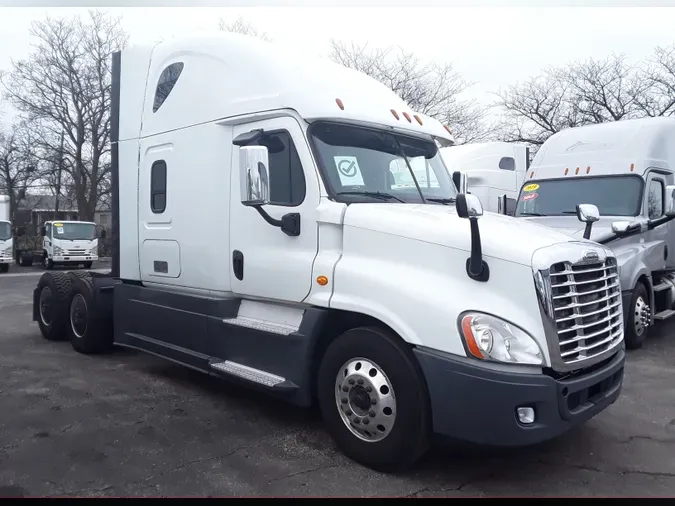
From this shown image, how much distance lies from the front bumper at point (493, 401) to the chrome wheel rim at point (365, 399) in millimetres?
350

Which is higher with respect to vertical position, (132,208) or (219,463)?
(132,208)

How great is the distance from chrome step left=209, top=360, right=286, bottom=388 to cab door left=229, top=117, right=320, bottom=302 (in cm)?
62

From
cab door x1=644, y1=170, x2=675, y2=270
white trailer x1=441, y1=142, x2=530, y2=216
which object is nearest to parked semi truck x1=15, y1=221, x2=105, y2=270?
white trailer x1=441, y1=142, x2=530, y2=216

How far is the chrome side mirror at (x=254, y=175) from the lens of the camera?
4.34 meters

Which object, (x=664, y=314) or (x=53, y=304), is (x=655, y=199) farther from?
(x=53, y=304)

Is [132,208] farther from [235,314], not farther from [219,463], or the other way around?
[219,463]

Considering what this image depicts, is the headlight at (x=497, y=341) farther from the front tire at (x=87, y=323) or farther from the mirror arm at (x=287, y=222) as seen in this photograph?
the front tire at (x=87, y=323)

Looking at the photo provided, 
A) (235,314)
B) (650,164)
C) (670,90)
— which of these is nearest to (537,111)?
(670,90)

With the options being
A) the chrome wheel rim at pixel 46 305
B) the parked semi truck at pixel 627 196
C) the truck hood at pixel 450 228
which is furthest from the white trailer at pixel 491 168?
the truck hood at pixel 450 228

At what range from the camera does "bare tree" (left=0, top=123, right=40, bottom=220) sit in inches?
1439

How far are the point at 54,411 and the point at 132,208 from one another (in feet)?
→ 7.65

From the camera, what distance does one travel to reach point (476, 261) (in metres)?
3.74

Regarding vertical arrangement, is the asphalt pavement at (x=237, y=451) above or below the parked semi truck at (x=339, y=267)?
below
